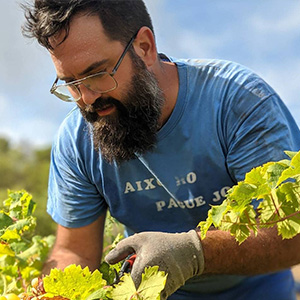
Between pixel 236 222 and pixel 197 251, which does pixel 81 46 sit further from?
pixel 236 222

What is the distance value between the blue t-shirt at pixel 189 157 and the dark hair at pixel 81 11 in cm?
34

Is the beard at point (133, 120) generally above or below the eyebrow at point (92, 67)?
below

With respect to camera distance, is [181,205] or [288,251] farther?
[181,205]

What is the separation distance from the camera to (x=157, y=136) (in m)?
2.74

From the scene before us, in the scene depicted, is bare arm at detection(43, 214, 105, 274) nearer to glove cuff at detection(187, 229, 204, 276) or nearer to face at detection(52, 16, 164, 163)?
face at detection(52, 16, 164, 163)

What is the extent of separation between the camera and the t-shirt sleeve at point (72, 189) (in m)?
2.88

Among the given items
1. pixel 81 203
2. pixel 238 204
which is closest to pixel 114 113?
pixel 81 203

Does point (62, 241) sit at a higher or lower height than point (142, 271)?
lower

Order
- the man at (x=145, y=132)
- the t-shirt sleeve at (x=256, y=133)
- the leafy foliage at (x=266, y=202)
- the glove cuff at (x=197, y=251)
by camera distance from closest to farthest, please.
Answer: the leafy foliage at (x=266, y=202) → the glove cuff at (x=197, y=251) → the t-shirt sleeve at (x=256, y=133) → the man at (x=145, y=132)

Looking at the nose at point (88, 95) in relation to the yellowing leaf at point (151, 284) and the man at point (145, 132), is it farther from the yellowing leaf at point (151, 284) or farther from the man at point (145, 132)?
the yellowing leaf at point (151, 284)

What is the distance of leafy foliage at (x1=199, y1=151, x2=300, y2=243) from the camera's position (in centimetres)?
160

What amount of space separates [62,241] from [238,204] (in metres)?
1.61

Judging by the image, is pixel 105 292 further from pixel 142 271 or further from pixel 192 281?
pixel 192 281

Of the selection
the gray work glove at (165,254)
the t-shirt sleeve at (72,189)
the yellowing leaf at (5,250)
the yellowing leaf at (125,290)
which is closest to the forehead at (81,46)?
the t-shirt sleeve at (72,189)
